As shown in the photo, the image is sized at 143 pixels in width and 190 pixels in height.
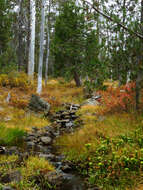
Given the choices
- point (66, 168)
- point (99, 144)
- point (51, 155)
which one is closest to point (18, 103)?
point (51, 155)

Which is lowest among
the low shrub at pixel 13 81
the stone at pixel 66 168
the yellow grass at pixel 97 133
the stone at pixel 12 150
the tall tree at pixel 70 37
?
the stone at pixel 66 168

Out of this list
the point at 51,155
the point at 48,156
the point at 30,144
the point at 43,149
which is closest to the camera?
the point at 48,156

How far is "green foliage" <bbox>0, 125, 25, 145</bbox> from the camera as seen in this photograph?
583cm

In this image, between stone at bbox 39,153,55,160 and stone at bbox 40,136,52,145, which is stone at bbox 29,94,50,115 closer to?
stone at bbox 40,136,52,145

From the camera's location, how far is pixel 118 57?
6543 millimetres

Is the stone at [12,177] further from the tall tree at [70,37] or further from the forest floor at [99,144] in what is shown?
the tall tree at [70,37]

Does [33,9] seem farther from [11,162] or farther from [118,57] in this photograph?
[11,162]

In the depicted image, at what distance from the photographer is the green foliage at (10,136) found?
19.1ft

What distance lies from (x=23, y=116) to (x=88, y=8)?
6135 millimetres

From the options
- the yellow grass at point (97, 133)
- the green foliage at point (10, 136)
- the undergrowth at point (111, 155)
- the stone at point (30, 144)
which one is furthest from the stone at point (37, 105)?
the undergrowth at point (111, 155)

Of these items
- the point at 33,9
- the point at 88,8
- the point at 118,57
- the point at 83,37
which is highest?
the point at 33,9

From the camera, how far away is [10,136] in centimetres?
605

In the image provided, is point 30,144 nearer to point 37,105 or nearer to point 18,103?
point 37,105

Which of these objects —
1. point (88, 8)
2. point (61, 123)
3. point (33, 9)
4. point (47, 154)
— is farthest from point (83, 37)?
point (47, 154)
